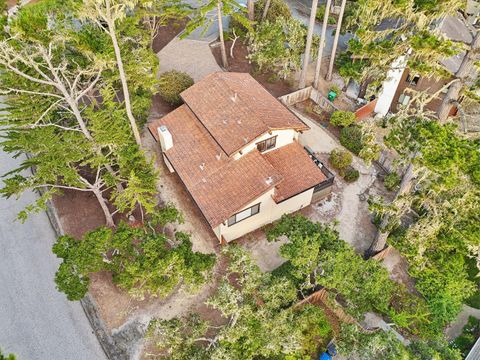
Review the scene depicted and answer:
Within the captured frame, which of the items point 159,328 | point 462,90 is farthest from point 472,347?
point 159,328

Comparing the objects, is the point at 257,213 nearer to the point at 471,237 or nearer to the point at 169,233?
the point at 169,233

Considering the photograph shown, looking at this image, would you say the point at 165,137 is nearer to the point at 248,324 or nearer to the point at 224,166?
the point at 224,166

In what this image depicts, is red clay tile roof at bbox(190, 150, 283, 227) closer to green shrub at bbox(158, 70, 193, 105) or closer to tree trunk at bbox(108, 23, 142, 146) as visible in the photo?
tree trunk at bbox(108, 23, 142, 146)

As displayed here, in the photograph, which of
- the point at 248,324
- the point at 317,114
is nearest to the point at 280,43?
the point at 317,114

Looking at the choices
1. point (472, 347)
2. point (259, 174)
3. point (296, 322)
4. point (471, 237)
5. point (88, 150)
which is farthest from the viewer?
point (259, 174)

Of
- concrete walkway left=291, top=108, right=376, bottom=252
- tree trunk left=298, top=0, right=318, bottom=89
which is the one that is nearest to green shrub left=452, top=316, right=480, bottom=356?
concrete walkway left=291, top=108, right=376, bottom=252
